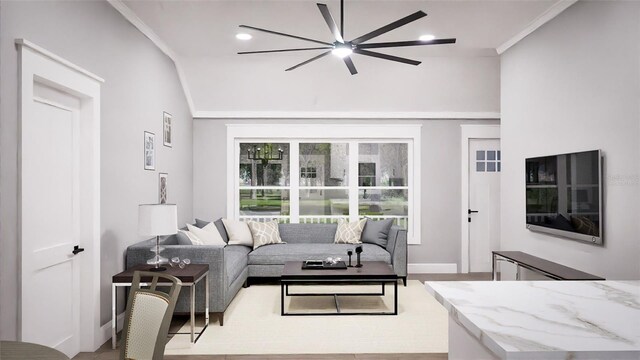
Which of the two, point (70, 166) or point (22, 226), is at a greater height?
point (70, 166)

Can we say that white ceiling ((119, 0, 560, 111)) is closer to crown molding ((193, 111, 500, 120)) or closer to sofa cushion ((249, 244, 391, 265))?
crown molding ((193, 111, 500, 120))

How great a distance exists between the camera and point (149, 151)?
436 cm

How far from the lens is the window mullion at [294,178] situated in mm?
6311

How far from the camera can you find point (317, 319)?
398 centimetres

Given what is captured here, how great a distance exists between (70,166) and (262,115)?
10.9 ft

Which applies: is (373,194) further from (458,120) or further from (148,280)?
(148,280)

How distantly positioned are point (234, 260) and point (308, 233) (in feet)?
5.29

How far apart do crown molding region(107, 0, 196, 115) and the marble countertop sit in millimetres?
3475

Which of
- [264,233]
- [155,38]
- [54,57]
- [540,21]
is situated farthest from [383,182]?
[54,57]

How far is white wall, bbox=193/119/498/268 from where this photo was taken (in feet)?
20.3

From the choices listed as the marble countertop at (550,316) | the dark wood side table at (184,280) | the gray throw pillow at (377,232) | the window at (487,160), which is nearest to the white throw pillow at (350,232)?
the gray throw pillow at (377,232)

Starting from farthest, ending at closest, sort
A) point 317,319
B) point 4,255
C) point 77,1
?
point 317,319, point 77,1, point 4,255

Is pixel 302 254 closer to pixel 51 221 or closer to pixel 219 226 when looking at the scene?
pixel 219 226

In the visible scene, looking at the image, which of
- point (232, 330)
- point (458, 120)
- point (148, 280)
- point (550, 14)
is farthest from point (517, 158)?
point (148, 280)
